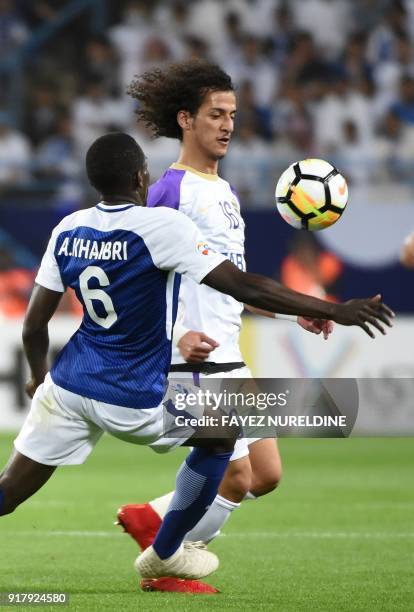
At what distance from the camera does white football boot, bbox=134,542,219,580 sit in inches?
214

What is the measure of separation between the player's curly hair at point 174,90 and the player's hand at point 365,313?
1.86m

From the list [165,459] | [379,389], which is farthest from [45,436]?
[379,389]

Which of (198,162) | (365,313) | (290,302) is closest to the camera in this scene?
(365,313)

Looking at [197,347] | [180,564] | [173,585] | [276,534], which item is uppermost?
[197,347]

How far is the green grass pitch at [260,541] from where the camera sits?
5.41 m

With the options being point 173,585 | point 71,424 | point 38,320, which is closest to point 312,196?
point 38,320

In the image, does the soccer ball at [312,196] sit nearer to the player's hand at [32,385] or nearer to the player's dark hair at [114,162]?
the player's dark hair at [114,162]

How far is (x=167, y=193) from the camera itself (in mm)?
5816

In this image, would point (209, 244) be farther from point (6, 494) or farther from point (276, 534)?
point (276, 534)

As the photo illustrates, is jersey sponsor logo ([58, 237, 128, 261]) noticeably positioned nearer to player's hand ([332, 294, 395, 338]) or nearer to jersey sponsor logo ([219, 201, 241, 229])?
player's hand ([332, 294, 395, 338])

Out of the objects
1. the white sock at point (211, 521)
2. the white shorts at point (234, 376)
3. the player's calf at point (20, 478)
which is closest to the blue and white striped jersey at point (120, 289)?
the player's calf at point (20, 478)

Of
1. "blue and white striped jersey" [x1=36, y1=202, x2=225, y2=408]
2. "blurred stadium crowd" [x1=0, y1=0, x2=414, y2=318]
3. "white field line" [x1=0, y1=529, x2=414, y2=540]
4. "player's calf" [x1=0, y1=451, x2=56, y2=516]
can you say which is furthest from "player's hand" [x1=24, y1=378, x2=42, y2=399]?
"blurred stadium crowd" [x1=0, y1=0, x2=414, y2=318]

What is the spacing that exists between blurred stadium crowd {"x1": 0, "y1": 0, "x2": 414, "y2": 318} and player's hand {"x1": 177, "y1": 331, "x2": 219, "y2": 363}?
35.3ft

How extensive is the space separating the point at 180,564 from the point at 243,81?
12001 mm
